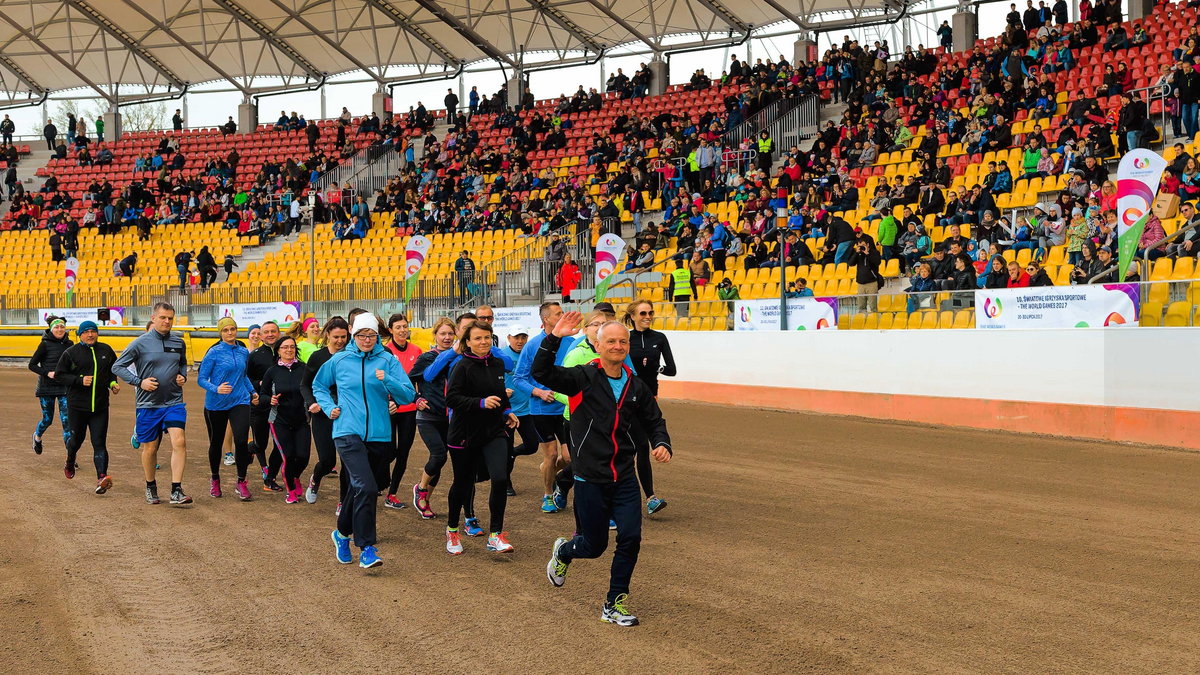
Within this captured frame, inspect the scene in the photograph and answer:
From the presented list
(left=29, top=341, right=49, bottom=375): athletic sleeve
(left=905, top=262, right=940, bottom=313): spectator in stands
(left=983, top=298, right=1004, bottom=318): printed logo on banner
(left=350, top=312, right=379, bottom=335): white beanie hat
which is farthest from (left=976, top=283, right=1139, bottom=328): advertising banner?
(left=29, top=341, right=49, bottom=375): athletic sleeve

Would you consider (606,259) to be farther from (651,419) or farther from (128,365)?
(651,419)

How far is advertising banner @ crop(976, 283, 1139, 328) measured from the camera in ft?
46.1

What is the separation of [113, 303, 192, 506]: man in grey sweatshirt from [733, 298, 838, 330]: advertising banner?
413 inches

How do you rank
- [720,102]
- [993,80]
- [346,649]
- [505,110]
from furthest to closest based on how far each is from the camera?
[505,110]
[720,102]
[993,80]
[346,649]

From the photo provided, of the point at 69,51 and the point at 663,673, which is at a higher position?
the point at 69,51

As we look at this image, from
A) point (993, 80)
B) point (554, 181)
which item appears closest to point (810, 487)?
point (993, 80)

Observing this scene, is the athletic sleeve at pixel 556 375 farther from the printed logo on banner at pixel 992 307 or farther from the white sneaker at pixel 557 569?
the printed logo on banner at pixel 992 307

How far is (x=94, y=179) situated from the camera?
48.2 m

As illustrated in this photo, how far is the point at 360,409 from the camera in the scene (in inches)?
328

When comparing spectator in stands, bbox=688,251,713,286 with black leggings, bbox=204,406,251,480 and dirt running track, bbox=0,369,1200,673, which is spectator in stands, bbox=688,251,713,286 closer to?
dirt running track, bbox=0,369,1200,673

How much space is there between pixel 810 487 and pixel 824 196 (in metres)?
14.3

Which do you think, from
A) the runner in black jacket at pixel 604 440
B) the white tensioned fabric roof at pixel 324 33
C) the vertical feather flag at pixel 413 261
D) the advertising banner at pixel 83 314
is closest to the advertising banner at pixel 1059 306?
the runner in black jacket at pixel 604 440

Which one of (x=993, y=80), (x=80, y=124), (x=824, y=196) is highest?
(x=80, y=124)

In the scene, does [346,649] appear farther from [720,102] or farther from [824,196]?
[720,102]
